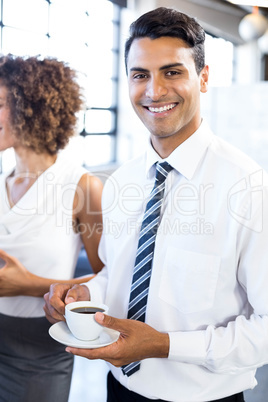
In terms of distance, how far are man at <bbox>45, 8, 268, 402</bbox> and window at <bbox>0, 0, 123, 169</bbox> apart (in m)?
4.45

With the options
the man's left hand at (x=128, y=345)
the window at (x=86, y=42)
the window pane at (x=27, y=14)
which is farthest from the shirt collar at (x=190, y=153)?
the window pane at (x=27, y=14)

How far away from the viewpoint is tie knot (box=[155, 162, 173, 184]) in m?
1.32

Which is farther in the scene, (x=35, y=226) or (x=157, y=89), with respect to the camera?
(x=35, y=226)

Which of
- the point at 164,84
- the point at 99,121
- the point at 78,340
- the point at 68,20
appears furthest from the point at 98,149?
the point at 78,340

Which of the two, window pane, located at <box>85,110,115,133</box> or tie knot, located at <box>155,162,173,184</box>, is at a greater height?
window pane, located at <box>85,110,115,133</box>

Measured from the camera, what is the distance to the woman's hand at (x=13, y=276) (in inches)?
62.1

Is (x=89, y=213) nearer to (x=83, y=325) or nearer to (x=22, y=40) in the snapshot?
(x=83, y=325)

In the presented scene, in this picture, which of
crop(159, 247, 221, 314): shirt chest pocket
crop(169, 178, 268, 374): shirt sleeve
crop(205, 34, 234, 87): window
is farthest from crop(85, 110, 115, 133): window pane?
crop(169, 178, 268, 374): shirt sleeve

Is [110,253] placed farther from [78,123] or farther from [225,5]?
[225,5]

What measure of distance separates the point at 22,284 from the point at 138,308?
0.49m

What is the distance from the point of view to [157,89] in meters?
1.26

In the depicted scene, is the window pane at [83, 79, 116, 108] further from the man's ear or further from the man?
the man

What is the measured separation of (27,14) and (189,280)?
19.0 feet

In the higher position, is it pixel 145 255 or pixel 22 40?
pixel 22 40
